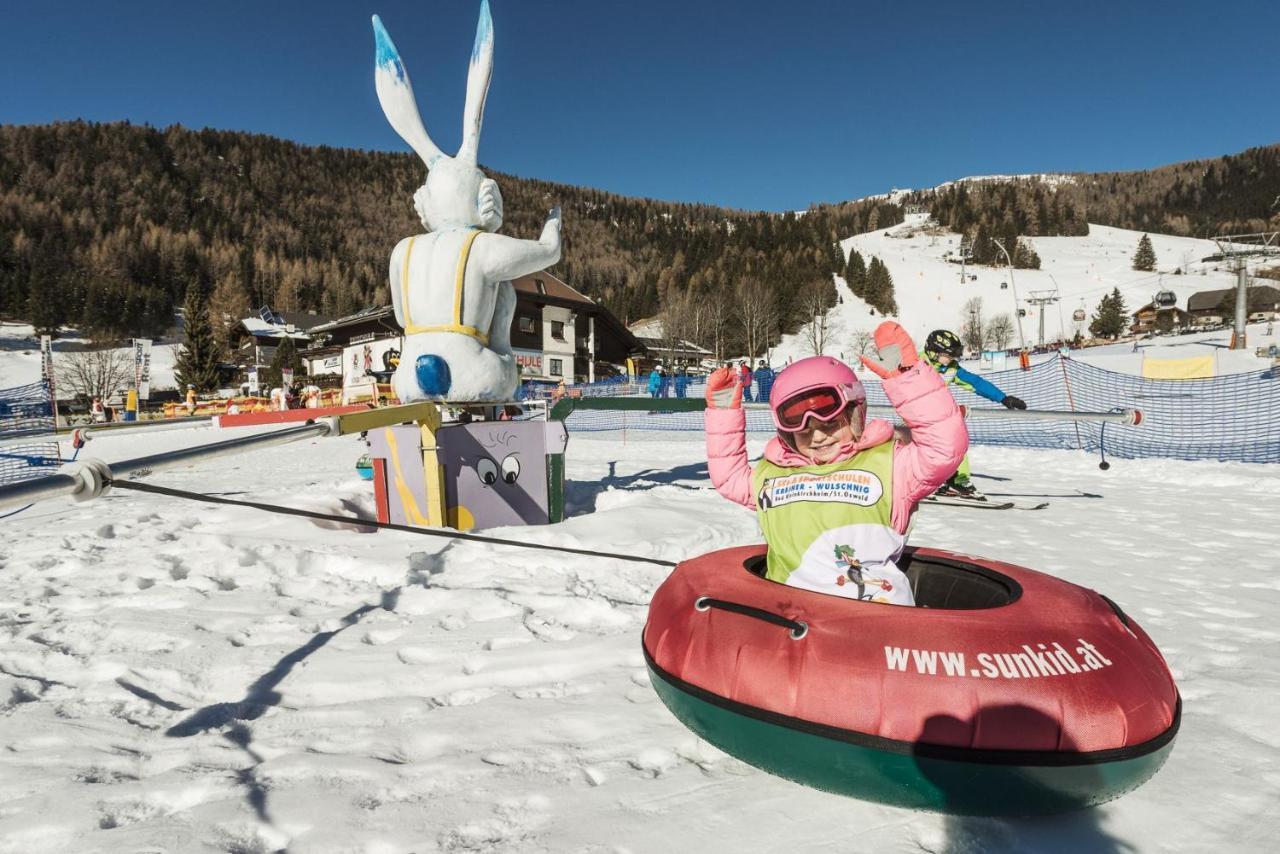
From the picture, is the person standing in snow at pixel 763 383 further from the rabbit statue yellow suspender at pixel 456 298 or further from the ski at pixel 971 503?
the rabbit statue yellow suspender at pixel 456 298

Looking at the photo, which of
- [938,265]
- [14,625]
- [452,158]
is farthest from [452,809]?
[938,265]

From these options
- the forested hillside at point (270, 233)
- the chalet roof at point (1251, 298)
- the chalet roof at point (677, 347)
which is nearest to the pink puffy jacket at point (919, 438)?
the chalet roof at point (677, 347)

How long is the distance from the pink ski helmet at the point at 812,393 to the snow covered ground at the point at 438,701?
1302mm

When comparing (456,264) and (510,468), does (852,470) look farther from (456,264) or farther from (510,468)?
(456,264)

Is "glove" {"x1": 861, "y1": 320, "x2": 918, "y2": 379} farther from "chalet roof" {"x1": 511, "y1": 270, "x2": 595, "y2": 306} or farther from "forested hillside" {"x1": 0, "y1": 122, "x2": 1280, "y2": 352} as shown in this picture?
"forested hillside" {"x1": 0, "y1": 122, "x2": 1280, "y2": 352}

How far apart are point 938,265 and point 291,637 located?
342ft

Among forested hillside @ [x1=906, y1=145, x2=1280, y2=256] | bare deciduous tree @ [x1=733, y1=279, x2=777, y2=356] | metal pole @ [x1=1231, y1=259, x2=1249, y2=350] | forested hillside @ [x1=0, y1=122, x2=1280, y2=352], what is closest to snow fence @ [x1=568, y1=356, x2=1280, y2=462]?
metal pole @ [x1=1231, y1=259, x2=1249, y2=350]

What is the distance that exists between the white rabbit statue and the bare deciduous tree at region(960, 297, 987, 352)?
67451mm

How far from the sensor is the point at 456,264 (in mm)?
Result: 5609

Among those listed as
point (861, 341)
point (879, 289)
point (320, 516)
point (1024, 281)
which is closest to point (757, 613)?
point (320, 516)

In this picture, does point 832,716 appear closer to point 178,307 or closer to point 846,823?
point 846,823

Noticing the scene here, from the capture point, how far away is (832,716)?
180 cm

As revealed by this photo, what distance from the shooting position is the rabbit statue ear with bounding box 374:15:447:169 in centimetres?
591

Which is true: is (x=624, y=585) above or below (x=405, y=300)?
below
